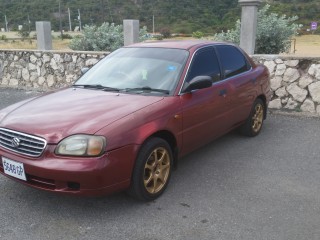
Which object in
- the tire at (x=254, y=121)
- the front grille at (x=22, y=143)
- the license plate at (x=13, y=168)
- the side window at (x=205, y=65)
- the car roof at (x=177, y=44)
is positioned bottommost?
the tire at (x=254, y=121)

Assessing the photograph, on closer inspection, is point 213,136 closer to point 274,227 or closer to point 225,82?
point 225,82

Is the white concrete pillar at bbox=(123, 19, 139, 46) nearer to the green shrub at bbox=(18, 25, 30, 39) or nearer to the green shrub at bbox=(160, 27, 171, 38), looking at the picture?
the green shrub at bbox=(160, 27, 171, 38)

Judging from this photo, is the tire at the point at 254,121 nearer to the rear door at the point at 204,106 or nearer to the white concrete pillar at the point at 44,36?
the rear door at the point at 204,106

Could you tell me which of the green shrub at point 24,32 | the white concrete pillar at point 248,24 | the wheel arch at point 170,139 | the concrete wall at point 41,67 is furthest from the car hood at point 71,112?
the green shrub at point 24,32

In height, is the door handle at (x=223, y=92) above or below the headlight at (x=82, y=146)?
above

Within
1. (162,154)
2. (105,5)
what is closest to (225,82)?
(162,154)

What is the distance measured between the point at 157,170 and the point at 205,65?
1592mm

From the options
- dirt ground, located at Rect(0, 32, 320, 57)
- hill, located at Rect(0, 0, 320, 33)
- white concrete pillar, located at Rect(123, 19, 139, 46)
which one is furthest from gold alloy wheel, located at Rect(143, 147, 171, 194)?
hill, located at Rect(0, 0, 320, 33)

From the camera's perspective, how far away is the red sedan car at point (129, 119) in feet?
10.9

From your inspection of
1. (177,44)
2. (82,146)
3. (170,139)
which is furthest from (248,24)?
(82,146)

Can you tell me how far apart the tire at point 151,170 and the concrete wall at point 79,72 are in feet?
13.7

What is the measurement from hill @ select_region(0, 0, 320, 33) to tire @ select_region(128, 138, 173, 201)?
28.6m

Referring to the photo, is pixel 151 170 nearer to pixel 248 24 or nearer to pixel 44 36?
pixel 248 24

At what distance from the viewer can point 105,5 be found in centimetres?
4269
